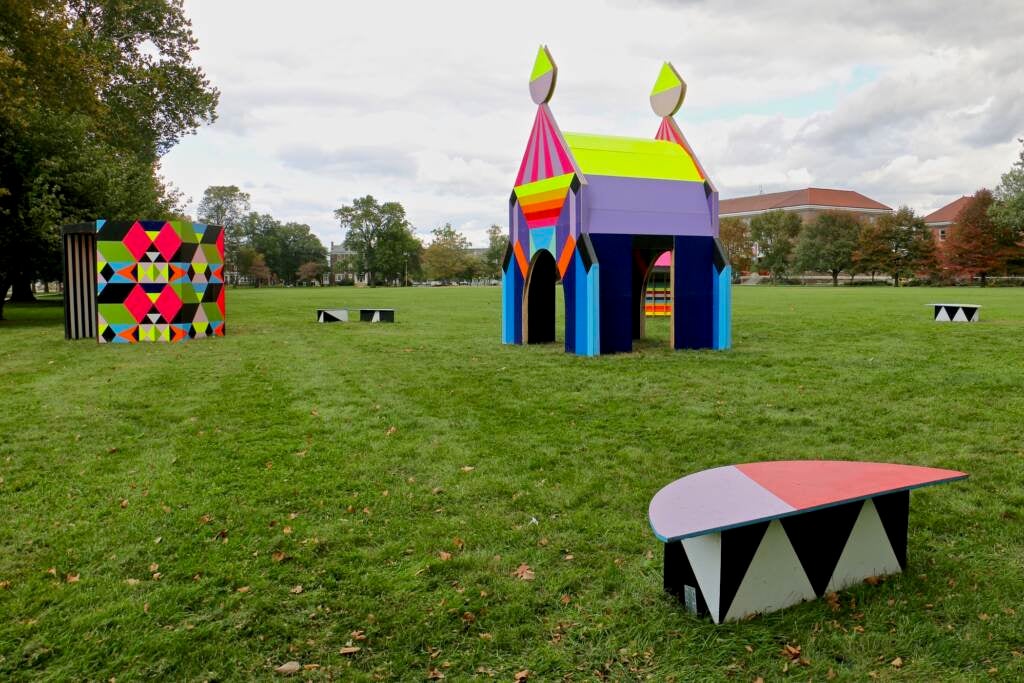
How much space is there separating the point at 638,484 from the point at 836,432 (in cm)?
271

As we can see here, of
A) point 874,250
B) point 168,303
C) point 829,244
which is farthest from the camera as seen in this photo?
point 829,244

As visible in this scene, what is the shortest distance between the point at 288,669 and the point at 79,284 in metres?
16.6

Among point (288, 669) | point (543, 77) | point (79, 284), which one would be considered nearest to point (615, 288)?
point (543, 77)

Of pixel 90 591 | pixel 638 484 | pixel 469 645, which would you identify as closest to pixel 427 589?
pixel 469 645

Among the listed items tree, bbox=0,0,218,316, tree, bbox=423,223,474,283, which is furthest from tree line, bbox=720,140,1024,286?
tree, bbox=0,0,218,316

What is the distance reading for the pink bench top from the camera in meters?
3.39

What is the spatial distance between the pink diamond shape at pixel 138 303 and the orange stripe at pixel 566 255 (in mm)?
9290

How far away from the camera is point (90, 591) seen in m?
3.94

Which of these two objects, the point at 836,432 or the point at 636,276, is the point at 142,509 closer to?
the point at 836,432

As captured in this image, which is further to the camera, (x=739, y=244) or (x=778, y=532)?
(x=739, y=244)

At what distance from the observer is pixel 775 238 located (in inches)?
3361

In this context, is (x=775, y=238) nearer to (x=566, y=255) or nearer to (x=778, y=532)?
(x=566, y=255)

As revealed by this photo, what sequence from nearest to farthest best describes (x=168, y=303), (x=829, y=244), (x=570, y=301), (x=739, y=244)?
(x=570, y=301)
(x=168, y=303)
(x=829, y=244)
(x=739, y=244)

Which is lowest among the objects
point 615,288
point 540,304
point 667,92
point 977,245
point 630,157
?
point 540,304
